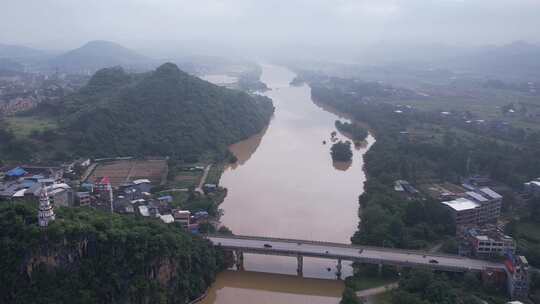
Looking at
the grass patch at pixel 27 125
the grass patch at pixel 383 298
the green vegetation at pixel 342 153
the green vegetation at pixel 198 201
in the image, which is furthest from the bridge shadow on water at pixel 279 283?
the grass patch at pixel 27 125

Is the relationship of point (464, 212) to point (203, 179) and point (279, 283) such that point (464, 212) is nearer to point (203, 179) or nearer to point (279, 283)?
point (279, 283)

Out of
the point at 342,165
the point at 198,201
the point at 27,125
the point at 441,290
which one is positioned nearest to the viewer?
the point at 441,290

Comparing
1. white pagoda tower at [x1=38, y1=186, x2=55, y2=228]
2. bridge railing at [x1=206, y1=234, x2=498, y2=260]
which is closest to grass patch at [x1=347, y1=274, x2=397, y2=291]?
bridge railing at [x1=206, y1=234, x2=498, y2=260]

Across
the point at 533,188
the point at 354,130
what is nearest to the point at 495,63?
the point at 354,130

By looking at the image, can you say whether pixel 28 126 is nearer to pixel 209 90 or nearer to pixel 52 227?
pixel 209 90

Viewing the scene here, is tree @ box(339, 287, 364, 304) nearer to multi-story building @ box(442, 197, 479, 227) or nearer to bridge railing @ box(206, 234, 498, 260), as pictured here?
bridge railing @ box(206, 234, 498, 260)

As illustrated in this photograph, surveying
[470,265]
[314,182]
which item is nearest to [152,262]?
[470,265]
